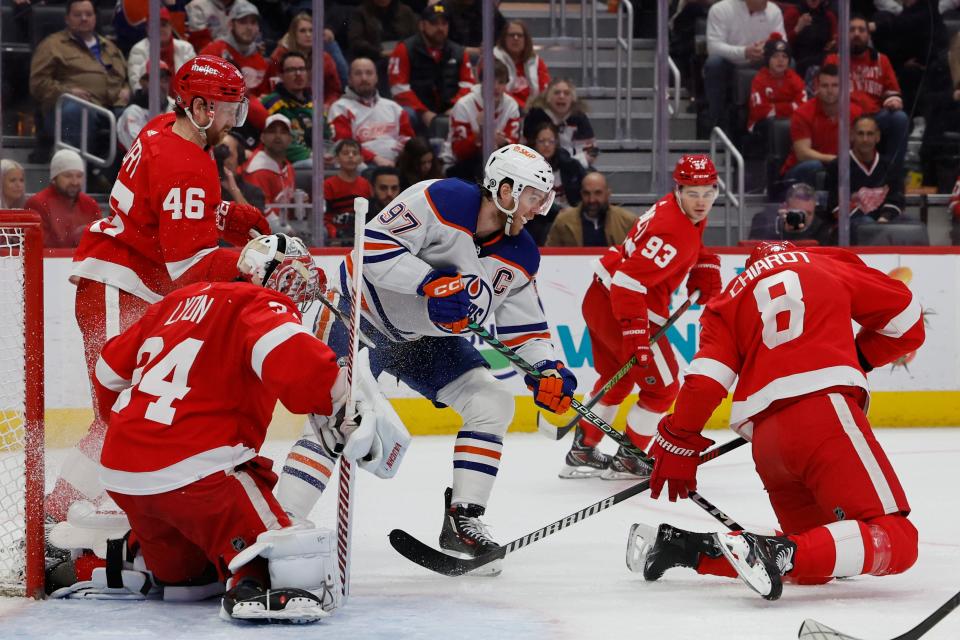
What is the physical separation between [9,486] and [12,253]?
998 millimetres

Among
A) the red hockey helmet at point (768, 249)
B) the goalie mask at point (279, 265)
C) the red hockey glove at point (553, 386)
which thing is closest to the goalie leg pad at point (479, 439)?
the red hockey glove at point (553, 386)

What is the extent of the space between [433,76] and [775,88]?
1701mm

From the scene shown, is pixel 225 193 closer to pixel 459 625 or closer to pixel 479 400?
pixel 479 400

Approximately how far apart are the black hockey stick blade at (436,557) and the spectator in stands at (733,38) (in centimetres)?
395

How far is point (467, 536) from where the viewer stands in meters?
3.38

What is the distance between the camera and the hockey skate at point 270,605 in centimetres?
261

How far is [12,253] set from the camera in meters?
3.10

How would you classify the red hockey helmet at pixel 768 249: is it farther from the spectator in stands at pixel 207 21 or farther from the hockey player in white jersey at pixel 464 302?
the spectator in stands at pixel 207 21

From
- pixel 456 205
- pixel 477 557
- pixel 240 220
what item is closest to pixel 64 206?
pixel 240 220

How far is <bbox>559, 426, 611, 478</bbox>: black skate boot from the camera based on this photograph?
16.5ft

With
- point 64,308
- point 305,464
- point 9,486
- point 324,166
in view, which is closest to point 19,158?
point 64,308

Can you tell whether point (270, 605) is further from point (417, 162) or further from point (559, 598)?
point (417, 162)

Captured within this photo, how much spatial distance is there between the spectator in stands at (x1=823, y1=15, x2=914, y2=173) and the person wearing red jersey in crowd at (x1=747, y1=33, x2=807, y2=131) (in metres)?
0.19

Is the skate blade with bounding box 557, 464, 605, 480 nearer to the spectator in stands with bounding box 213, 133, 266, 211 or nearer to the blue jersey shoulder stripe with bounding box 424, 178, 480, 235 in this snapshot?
the blue jersey shoulder stripe with bounding box 424, 178, 480, 235
